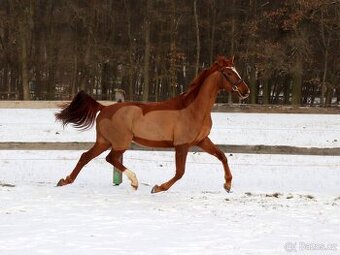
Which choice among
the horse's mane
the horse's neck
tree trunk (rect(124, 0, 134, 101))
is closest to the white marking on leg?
the horse's mane

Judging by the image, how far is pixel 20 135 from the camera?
15938mm

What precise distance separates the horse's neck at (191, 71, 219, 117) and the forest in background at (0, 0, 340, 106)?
2334cm

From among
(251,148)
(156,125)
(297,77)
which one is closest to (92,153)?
(156,125)

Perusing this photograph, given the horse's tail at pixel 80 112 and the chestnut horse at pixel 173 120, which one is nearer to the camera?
the chestnut horse at pixel 173 120

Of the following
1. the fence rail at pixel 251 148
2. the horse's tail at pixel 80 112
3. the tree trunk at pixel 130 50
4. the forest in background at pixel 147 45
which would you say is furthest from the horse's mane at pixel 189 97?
the tree trunk at pixel 130 50

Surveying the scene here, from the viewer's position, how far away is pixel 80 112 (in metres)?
7.37

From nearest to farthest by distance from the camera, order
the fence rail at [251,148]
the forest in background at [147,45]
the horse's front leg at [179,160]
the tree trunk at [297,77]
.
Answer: the horse's front leg at [179,160] → the fence rail at [251,148] → the tree trunk at [297,77] → the forest in background at [147,45]

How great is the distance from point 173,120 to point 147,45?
1039 inches

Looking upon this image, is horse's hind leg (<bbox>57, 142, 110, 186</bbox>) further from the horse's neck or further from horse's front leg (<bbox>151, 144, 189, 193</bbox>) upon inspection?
the horse's neck

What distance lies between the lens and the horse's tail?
24.2ft

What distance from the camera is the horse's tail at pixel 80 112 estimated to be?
737 centimetres

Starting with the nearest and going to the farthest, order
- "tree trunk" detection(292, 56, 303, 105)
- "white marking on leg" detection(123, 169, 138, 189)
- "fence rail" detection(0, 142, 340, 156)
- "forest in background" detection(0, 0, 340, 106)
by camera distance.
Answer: "white marking on leg" detection(123, 169, 138, 189) → "fence rail" detection(0, 142, 340, 156) → "tree trunk" detection(292, 56, 303, 105) → "forest in background" detection(0, 0, 340, 106)

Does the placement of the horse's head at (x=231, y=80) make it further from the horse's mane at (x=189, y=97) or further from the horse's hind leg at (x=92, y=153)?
the horse's hind leg at (x=92, y=153)

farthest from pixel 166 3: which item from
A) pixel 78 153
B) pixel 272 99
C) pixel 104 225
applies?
pixel 104 225
